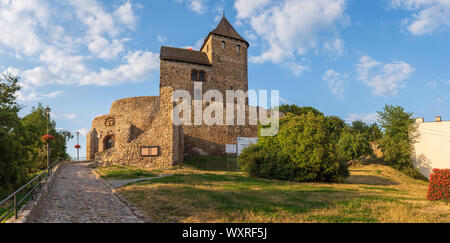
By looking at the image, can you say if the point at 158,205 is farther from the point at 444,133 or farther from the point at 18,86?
the point at 444,133

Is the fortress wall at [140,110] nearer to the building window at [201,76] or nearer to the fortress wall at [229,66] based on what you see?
the building window at [201,76]

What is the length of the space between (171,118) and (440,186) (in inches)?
634

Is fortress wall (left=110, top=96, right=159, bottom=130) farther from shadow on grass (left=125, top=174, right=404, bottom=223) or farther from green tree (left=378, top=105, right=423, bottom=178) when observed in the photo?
green tree (left=378, top=105, right=423, bottom=178)

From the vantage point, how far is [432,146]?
31328 mm

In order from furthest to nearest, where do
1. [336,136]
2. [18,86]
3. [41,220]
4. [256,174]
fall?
[336,136] < [18,86] < [256,174] < [41,220]

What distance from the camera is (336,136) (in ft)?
136

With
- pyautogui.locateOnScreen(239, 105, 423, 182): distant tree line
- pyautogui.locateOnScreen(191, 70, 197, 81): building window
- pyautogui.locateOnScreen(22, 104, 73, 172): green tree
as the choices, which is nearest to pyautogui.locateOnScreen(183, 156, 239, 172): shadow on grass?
pyautogui.locateOnScreen(239, 105, 423, 182): distant tree line

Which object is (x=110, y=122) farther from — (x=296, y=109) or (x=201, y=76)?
(x=296, y=109)

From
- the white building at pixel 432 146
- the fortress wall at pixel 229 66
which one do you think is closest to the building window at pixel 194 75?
the fortress wall at pixel 229 66

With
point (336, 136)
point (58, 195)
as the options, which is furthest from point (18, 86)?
point (336, 136)

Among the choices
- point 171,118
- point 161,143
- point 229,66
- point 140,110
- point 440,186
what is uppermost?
point 229,66

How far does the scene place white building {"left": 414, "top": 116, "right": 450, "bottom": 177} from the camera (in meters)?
30.1

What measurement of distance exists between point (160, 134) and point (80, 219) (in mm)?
13643

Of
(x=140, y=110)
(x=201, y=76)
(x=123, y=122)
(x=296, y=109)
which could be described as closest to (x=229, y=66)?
(x=201, y=76)
